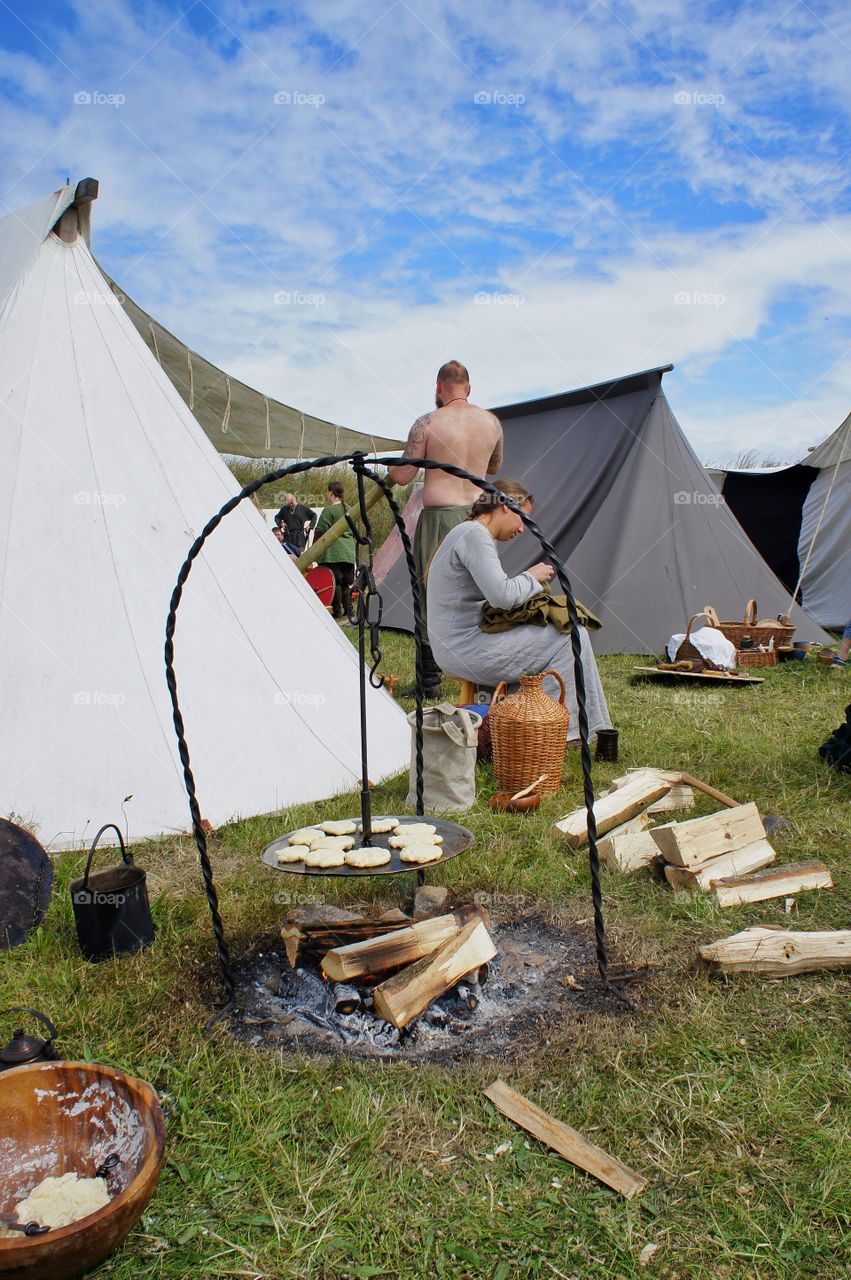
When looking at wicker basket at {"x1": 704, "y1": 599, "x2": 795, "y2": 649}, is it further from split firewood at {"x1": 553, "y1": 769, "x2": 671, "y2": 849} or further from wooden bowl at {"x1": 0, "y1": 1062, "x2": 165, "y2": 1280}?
wooden bowl at {"x1": 0, "y1": 1062, "x2": 165, "y2": 1280}

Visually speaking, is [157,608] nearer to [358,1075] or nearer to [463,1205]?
[358,1075]

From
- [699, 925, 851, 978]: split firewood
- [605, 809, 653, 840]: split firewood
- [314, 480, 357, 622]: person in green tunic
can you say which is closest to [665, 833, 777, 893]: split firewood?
[605, 809, 653, 840]: split firewood

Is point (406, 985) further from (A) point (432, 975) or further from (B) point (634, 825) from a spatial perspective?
(B) point (634, 825)

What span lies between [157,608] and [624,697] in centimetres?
349

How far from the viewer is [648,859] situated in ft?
10.5

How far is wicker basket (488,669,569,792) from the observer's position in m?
3.94

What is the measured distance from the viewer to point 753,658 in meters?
7.19

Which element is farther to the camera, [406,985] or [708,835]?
[708,835]

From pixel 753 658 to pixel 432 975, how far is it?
565cm

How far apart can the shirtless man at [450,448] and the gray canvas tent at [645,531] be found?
8.93ft

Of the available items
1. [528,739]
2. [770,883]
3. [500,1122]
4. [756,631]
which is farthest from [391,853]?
[756,631]

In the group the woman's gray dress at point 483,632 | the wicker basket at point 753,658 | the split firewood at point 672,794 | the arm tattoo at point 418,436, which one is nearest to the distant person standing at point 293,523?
the wicker basket at point 753,658

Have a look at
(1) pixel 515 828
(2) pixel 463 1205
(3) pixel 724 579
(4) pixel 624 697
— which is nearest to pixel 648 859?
(1) pixel 515 828

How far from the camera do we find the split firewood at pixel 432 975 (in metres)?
2.17
